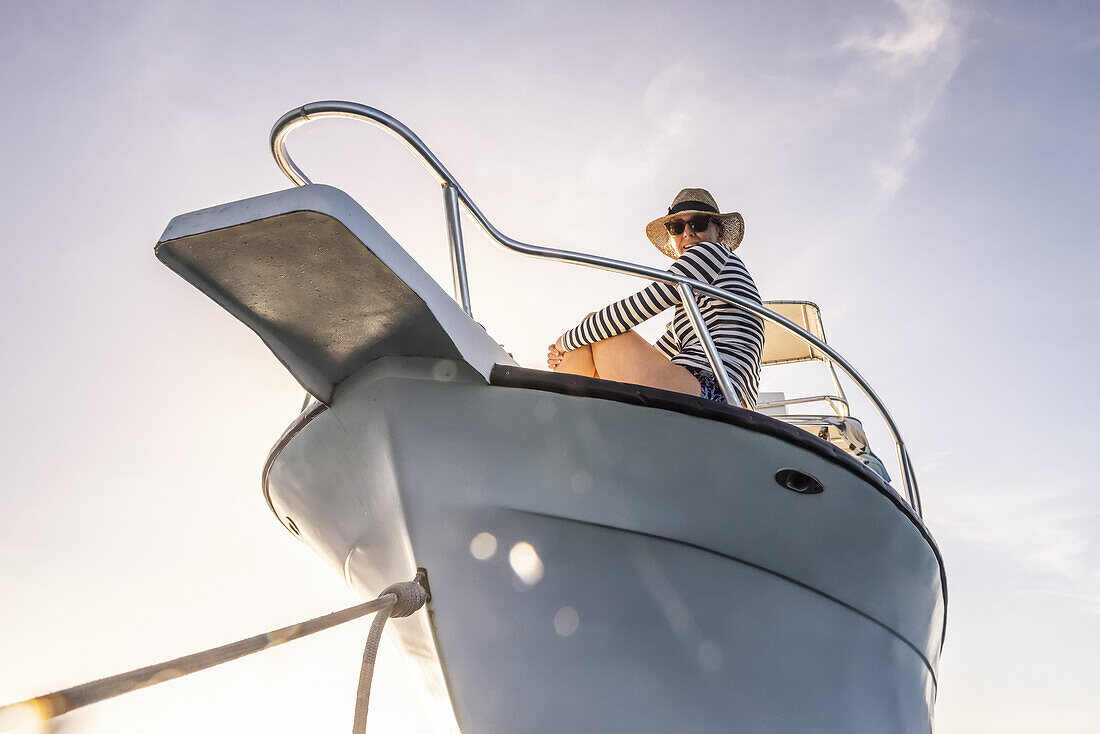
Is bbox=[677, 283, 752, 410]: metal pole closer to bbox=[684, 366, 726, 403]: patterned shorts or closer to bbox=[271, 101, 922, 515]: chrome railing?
bbox=[271, 101, 922, 515]: chrome railing

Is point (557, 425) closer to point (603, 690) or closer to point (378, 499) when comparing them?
point (378, 499)

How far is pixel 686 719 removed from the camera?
1884 millimetres

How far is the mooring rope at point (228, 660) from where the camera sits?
947 millimetres

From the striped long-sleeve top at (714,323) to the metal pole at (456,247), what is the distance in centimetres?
46

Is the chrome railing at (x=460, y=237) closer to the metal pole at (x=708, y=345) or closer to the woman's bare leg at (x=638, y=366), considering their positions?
the metal pole at (x=708, y=345)

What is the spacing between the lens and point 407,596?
188 cm

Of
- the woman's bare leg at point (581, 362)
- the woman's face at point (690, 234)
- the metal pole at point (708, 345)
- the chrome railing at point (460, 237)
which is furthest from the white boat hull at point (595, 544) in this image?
the woman's face at point (690, 234)

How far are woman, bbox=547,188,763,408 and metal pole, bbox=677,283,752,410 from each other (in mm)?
121

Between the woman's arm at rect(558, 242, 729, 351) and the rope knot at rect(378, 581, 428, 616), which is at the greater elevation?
the woman's arm at rect(558, 242, 729, 351)

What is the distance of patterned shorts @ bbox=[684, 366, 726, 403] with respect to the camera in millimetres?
2420

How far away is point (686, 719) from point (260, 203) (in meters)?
1.60

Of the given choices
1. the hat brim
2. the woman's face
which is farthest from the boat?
the hat brim

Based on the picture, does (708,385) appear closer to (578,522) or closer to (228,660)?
(578,522)

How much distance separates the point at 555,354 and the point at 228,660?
62.3 inches
